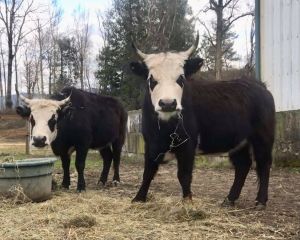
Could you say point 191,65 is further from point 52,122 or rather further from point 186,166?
point 52,122

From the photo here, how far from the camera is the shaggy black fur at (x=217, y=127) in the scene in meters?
6.06

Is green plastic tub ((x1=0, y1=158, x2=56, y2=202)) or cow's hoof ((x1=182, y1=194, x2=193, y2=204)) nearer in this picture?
cow's hoof ((x1=182, y1=194, x2=193, y2=204))

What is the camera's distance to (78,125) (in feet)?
26.6

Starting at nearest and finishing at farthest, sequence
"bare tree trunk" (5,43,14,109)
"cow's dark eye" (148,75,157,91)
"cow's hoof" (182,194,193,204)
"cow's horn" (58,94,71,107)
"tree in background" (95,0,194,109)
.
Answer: "cow's dark eye" (148,75,157,91)
"cow's hoof" (182,194,193,204)
"cow's horn" (58,94,71,107)
"tree in background" (95,0,194,109)
"bare tree trunk" (5,43,14,109)

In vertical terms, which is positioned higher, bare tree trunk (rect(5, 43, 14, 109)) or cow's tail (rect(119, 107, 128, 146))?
bare tree trunk (rect(5, 43, 14, 109))

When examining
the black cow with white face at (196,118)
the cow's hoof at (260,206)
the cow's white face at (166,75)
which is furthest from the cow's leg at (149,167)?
the cow's hoof at (260,206)

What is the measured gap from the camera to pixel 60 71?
51000 mm

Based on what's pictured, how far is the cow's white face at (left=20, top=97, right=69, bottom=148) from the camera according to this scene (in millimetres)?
7004

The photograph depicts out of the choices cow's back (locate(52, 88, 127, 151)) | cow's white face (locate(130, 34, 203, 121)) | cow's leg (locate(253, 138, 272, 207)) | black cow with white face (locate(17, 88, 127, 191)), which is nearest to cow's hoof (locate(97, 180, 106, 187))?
black cow with white face (locate(17, 88, 127, 191))

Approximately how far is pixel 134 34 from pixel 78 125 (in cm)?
2235

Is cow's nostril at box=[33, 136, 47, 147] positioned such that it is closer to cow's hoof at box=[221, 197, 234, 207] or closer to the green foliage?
cow's hoof at box=[221, 197, 234, 207]

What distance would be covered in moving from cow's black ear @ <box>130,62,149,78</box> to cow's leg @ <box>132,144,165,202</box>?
3.01ft

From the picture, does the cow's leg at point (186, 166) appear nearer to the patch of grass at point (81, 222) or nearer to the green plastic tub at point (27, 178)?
the patch of grass at point (81, 222)

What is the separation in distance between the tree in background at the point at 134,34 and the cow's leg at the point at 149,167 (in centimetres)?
2152
